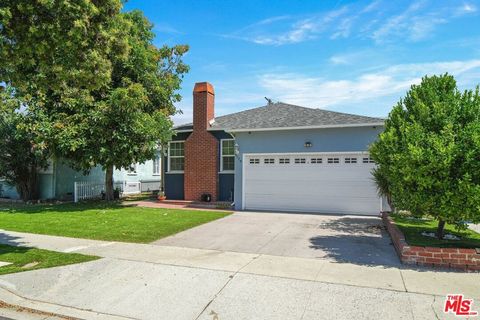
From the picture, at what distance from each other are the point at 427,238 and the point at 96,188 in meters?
17.7

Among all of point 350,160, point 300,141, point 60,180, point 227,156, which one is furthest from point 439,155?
point 60,180

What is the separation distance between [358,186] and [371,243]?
17.5 ft

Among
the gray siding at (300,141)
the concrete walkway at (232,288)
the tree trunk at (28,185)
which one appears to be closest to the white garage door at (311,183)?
the gray siding at (300,141)

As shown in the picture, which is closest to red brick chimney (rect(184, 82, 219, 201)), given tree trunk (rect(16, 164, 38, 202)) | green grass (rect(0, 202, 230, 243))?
green grass (rect(0, 202, 230, 243))

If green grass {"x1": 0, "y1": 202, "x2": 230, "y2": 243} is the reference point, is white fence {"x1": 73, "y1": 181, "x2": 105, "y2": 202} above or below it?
above

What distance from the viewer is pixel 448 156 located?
650cm

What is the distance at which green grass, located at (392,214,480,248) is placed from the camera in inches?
284

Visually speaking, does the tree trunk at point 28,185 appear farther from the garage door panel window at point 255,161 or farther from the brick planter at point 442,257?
the brick planter at point 442,257

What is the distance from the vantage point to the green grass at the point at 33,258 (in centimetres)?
640

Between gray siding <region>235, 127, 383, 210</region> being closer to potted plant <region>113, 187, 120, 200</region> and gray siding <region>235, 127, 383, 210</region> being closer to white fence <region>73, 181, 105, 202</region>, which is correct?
potted plant <region>113, 187, 120, 200</region>

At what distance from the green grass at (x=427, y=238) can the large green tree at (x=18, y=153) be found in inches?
573

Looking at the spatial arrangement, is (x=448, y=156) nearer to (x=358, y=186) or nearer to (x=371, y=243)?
(x=371, y=243)

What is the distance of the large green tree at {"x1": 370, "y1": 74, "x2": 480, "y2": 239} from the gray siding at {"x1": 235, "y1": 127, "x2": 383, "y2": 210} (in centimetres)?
554

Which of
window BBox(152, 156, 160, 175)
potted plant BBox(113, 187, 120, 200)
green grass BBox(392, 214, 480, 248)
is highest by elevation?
window BBox(152, 156, 160, 175)
